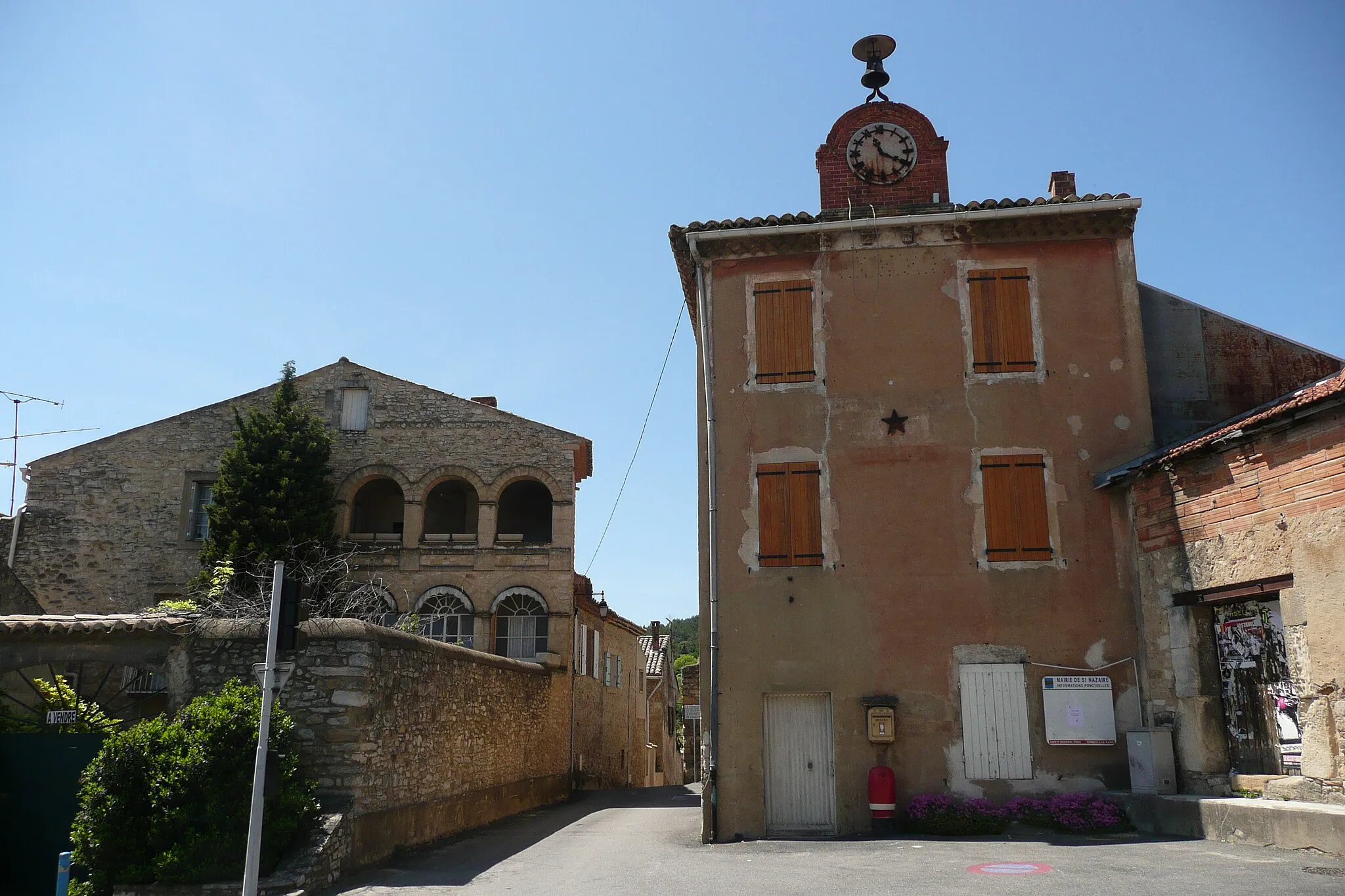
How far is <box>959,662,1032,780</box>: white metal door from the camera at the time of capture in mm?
12945

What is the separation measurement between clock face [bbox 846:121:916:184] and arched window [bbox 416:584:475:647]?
13.6m

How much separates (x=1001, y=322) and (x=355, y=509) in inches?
674

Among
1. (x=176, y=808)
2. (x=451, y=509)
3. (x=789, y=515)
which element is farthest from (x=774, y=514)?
(x=451, y=509)

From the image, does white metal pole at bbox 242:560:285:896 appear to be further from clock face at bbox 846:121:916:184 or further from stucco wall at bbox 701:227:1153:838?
clock face at bbox 846:121:916:184

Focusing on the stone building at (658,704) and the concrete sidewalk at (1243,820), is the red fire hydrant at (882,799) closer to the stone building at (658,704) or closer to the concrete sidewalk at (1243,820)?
the concrete sidewalk at (1243,820)

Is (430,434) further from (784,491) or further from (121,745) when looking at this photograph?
(121,745)

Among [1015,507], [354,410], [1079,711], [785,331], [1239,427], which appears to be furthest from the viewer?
[354,410]

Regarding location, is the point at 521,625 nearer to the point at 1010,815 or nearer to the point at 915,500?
the point at 915,500

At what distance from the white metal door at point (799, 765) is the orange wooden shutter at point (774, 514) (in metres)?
1.83

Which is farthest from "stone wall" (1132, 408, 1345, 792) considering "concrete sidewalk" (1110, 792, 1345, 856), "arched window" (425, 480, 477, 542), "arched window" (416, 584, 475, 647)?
"arched window" (425, 480, 477, 542)

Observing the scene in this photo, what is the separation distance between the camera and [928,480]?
45.8 feet

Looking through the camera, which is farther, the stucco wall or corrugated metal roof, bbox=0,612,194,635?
the stucco wall

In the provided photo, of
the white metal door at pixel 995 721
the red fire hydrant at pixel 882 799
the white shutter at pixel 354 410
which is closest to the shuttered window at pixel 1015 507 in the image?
the white metal door at pixel 995 721

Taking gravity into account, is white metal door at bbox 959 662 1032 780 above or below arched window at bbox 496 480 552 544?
below
